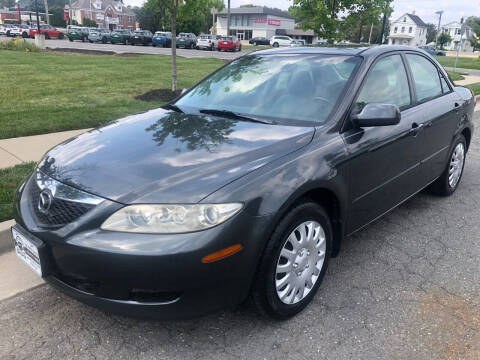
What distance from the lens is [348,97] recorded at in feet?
10.3

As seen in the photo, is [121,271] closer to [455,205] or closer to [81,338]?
[81,338]

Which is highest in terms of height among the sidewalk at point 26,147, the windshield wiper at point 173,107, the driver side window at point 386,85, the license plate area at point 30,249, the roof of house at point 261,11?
the roof of house at point 261,11

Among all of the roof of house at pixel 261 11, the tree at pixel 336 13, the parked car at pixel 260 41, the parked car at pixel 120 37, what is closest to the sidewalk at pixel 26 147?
the tree at pixel 336 13

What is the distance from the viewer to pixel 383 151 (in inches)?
130

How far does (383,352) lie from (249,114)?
1.83m

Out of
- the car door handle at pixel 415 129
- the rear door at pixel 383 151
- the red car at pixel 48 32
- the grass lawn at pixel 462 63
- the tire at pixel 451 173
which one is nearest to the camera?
the rear door at pixel 383 151

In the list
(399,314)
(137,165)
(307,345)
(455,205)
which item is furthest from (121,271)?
(455,205)

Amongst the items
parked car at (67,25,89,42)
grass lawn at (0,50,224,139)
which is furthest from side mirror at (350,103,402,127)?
parked car at (67,25,89,42)

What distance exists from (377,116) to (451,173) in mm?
2375

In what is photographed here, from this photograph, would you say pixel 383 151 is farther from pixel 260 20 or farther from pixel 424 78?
pixel 260 20

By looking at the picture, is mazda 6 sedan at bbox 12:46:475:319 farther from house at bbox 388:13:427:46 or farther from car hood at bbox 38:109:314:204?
house at bbox 388:13:427:46

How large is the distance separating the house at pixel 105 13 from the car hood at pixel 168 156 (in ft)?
304

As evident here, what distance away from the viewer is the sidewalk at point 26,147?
5222 millimetres

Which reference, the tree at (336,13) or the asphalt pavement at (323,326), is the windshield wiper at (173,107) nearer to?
the asphalt pavement at (323,326)
